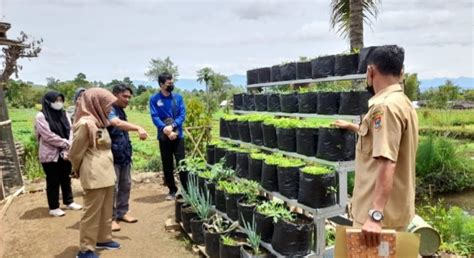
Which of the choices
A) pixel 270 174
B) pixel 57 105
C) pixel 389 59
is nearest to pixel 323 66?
pixel 270 174

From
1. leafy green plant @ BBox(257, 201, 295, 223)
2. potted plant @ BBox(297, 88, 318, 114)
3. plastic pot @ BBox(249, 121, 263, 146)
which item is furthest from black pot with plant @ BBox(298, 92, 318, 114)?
leafy green plant @ BBox(257, 201, 295, 223)

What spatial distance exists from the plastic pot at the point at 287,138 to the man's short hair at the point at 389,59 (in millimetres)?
1706

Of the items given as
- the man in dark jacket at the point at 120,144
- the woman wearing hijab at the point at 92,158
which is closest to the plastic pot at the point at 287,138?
the man in dark jacket at the point at 120,144

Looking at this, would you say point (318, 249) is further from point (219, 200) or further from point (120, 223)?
point (120, 223)

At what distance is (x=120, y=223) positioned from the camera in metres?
4.75

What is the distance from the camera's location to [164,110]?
528cm

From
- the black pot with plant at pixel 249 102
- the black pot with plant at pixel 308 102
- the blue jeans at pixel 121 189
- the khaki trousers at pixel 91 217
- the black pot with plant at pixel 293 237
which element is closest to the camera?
the black pot with plant at pixel 293 237

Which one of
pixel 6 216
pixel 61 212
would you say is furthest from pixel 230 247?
pixel 6 216

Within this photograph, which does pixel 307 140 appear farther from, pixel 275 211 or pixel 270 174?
pixel 275 211

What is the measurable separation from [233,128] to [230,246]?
5.73 feet

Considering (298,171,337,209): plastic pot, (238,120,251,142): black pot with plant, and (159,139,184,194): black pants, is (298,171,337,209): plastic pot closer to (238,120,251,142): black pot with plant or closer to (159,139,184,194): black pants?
(238,120,251,142): black pot with plant

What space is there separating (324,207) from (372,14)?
5017mm

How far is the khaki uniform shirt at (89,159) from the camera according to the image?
3.40 m

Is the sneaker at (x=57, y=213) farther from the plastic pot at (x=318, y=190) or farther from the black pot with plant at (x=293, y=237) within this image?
the plastic pot at (x=318, y=190)
